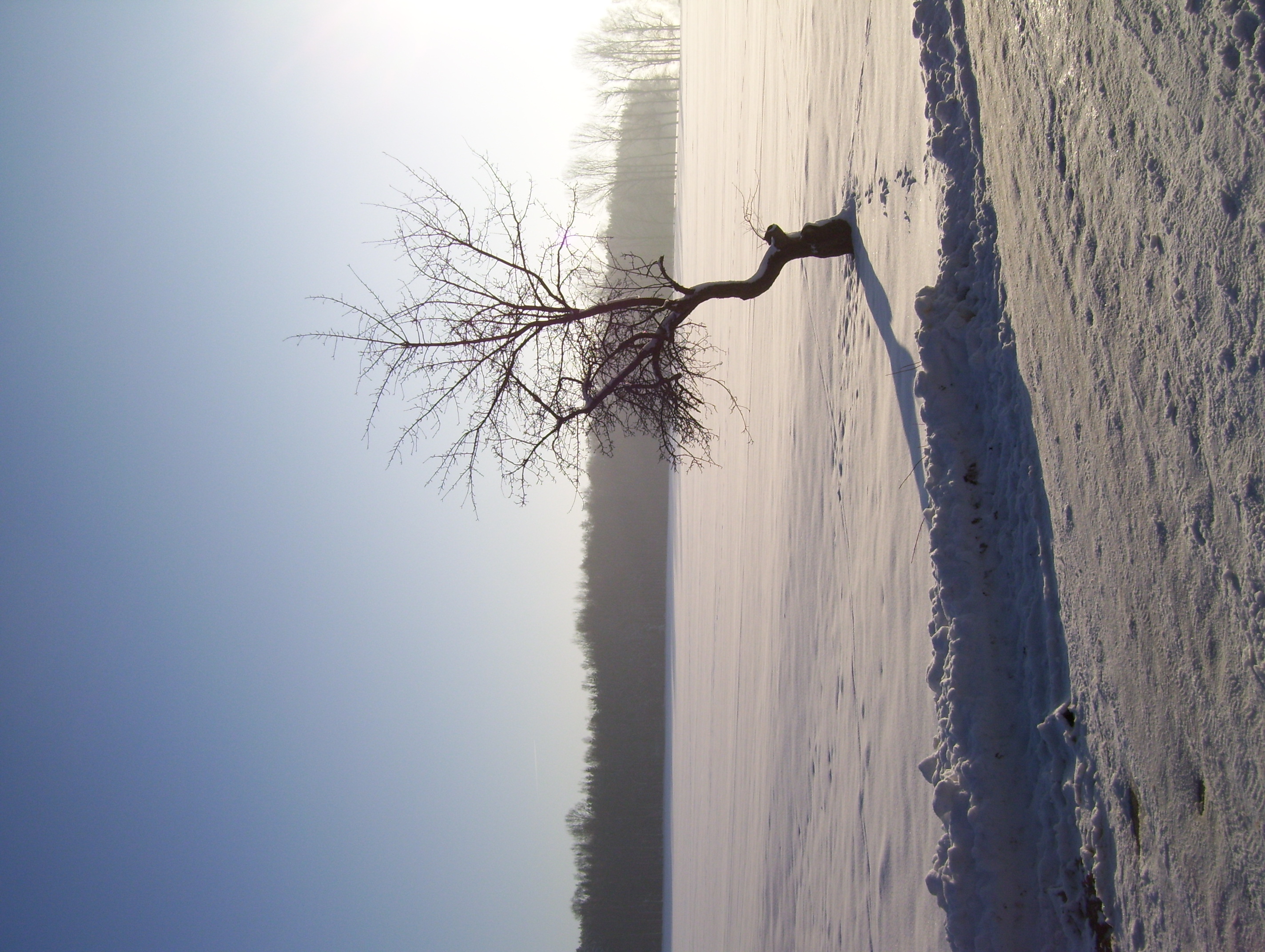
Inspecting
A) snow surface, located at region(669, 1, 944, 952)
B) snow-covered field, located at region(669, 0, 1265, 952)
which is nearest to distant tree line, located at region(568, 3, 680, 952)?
snow surface, located at region(669, 1, 944, 952)

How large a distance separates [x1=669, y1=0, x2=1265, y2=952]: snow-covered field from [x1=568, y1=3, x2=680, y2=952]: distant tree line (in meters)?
17.8

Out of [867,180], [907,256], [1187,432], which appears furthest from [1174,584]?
[867,180]

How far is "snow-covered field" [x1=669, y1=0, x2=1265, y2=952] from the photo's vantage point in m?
0.98

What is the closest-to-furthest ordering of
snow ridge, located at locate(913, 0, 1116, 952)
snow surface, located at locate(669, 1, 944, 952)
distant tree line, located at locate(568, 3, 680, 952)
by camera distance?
snow ridge, located at locate(913, 0, 1116, 952) → snow surface, located at locate(669, 1, 944, 952) → distant tree line, located at locate(568, 3, 680, 952)

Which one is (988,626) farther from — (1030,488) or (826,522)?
(826,522)

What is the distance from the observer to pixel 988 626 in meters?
1.65

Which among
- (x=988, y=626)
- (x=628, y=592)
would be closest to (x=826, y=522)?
(x=988, y=626)

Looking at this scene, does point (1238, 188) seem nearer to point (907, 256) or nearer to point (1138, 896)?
point (1138, 896)

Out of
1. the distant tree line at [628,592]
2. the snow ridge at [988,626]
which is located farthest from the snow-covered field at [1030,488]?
the distant tree line at [628,592]

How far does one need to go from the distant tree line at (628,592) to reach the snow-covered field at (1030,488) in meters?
17.8

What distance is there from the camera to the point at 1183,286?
1.05 m

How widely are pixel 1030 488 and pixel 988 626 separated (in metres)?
0.33

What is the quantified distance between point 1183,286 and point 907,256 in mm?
1237

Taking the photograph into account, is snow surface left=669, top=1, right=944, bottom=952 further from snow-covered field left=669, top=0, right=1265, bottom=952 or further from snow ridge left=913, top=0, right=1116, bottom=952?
snow ridge left=913, top=0, right=1116, bottom=952
